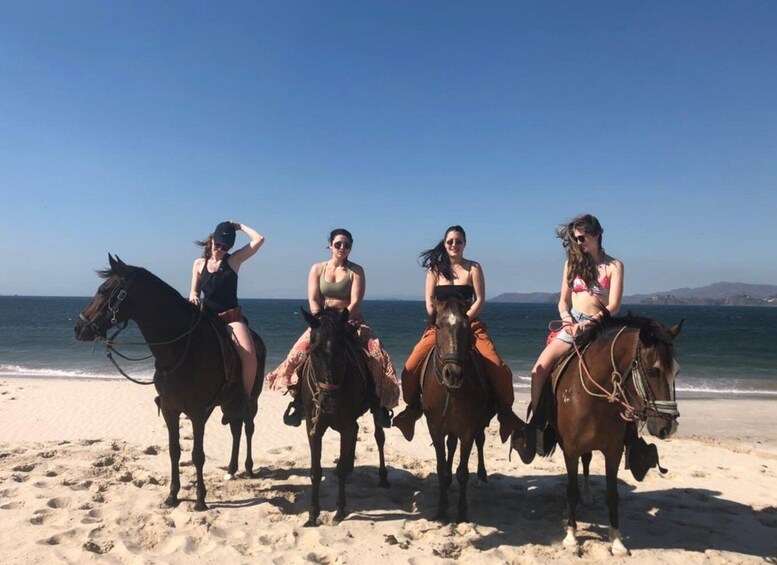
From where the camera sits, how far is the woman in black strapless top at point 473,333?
497cm

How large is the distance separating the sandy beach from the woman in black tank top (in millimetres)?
1491

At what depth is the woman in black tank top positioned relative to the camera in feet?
18.4

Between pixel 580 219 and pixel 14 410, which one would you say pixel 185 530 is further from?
pixel 14 410

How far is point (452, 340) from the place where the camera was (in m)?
4.10

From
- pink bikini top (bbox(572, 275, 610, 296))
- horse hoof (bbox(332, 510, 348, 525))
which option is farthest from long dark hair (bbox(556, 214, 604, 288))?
horse hoof (bbox(332, 510, 348, 525))

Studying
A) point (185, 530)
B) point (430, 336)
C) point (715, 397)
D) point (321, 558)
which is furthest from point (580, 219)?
point (715, 397)

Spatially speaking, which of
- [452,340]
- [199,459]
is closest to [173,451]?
[199,459]

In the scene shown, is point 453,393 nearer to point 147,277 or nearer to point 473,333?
point 473,333

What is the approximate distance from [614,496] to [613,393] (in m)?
1.03

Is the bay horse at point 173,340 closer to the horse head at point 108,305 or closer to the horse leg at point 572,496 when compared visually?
the horse head at point 108,305

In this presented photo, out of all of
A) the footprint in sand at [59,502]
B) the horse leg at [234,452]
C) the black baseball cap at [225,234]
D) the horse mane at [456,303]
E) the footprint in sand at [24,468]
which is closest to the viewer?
the horse mane at [456,303]

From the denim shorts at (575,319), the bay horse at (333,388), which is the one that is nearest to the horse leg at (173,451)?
the bay horse at (333,388)

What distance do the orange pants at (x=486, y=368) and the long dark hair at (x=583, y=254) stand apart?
3.64 ft

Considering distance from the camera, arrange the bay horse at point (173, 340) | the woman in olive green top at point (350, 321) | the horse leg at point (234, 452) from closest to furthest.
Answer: the bay horse at point (173, 340), the woman in olive green top at point (350, 321), the horse leg at point (234, 452)
